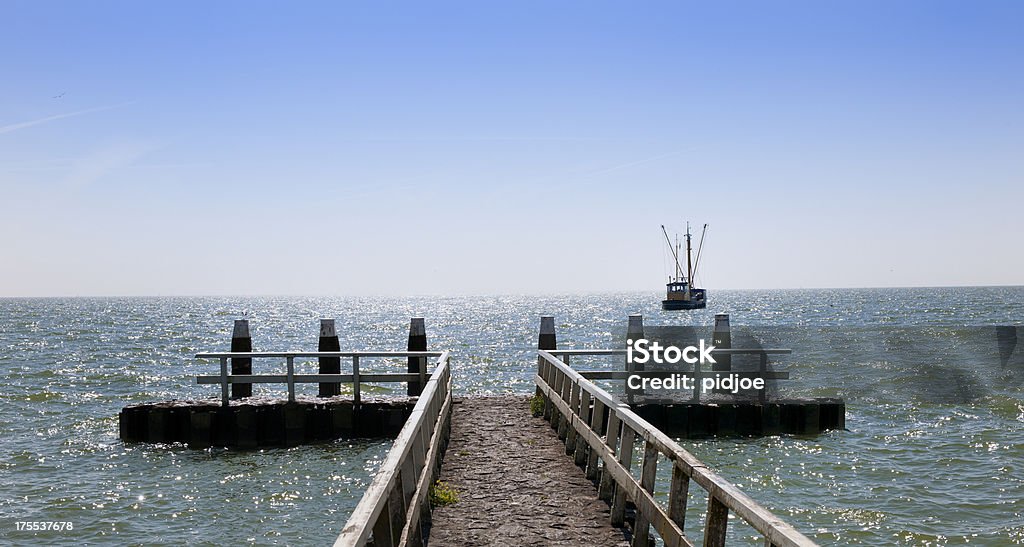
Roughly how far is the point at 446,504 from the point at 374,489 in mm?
4004

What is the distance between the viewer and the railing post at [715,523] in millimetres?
5785

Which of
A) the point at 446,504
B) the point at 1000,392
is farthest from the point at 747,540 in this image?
the point at 1000,392

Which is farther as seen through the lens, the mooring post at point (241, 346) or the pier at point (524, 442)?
the mooring post at point (241, 346)

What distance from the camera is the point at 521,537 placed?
822 centimetres

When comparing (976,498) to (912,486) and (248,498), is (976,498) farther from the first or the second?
(248,498)

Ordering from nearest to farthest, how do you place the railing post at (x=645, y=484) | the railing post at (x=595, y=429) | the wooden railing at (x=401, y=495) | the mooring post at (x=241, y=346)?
the wooden railing at (x=401, y=495), the railing post at (x=645, y=484), the railing post at (x=595, y=429), the mooring post at (x=241, y=346)

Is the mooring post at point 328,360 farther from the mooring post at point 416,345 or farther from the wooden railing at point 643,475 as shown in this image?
the wooden railing at point 643,475

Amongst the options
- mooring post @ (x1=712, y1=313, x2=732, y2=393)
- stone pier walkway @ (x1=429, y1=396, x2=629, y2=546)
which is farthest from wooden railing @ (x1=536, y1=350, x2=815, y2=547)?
mooring post @ (x1=712, y1=313, x2=732, y2=393)

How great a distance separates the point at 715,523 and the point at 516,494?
430 cm

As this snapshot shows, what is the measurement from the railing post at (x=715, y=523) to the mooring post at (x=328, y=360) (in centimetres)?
1552

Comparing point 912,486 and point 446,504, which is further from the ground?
point 446,504

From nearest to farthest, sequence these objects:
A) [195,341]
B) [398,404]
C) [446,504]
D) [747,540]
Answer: [446,504]
[747,540]
[398,404]
[195,341]

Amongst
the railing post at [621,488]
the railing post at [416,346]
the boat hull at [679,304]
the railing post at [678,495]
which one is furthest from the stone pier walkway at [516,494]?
the boat hull at [679,304]

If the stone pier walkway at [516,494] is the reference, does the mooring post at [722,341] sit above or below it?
above
